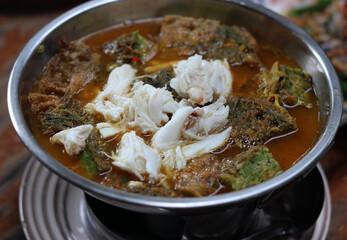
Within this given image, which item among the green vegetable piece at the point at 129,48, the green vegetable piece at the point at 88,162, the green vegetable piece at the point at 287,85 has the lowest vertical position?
the green vegetable piece at the point at 88,162

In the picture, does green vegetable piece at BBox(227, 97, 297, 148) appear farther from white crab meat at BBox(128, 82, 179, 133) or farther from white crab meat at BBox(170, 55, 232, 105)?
white crab meat at BBox(128, 82, 179, 133)

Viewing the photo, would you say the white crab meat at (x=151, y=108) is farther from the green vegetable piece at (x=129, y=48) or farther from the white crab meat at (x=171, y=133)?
the green vegetable piece at (x=129, y=48)

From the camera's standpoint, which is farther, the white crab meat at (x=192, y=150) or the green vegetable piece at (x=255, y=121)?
the green vegetable piece at (x=255, y=121)

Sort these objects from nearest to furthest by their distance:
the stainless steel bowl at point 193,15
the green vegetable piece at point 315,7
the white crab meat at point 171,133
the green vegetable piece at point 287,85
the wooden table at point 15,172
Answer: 1. the stainless steel bowl at point 193,15
2. the white crab meat at point 171,133
3. the green vegetable piece at point 287,85
4. the wooden table at point 15,172
5. the green vegetable piece at point 315,7

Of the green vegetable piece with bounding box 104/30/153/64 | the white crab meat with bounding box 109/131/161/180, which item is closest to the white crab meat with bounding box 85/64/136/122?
the green vegetable piece with bounding box 104/30/153/64

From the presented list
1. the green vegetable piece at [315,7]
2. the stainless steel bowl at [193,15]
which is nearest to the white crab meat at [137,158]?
the stainless steel bowl at [193,15]

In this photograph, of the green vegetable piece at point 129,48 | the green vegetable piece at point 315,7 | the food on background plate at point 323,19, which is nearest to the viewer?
the green vegetable piece at point 129,48
